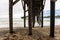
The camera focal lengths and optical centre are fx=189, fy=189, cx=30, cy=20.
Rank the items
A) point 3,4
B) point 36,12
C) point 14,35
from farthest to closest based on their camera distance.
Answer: point 3,4, point 36,12, point 14,35

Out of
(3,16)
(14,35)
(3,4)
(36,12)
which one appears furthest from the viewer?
(3,4)

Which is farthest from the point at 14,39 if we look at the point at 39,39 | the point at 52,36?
the point at 52,36

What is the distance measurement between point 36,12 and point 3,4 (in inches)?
549

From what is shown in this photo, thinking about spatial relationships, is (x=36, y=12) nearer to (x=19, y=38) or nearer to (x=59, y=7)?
(x=19, y=38)

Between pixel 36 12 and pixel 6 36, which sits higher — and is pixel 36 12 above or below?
above

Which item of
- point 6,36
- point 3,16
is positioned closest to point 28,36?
point 6,36

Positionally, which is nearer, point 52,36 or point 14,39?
point 14,39

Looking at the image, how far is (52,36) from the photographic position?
335 inches

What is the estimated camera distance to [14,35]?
8.41 m

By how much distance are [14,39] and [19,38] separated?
0.85 feet

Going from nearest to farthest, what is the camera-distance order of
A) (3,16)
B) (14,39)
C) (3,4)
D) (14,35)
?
A: 1. (14,39)
2. (14,35)
3. (3,16)
4. (3,4)

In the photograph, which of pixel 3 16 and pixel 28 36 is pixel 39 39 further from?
pixel 3 16

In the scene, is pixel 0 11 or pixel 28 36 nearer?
pixel 28 36

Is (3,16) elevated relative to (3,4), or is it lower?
lower
